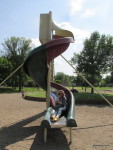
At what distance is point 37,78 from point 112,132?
13.4ft

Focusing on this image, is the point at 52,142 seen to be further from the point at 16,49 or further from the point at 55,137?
the point at 16,49

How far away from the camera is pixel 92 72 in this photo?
1120 inches

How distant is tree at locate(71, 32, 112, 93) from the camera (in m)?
28.3

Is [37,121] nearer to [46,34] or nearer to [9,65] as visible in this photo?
[46,34]

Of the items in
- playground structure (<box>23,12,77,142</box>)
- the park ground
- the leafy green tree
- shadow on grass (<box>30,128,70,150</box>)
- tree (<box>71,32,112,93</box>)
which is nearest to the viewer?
shadow on grass (<box>30,128,70,150</box>)

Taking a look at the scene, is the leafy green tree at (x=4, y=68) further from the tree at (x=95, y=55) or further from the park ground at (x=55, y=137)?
the park ground at (x=55, y=137)

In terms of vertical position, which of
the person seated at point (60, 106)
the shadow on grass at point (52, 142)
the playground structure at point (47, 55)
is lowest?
the shadow on grass at point (52, 142)

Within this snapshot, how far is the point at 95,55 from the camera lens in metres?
28.3

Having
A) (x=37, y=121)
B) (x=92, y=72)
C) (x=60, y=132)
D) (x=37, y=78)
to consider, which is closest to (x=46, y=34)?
(x=37, y=78)

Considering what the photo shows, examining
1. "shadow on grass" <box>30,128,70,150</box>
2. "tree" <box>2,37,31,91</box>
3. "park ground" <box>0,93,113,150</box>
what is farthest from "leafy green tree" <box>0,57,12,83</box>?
"shadow on grass" <box>30,128,70,150</box>

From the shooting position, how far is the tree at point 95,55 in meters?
28.3

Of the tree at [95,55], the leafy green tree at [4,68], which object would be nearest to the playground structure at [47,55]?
the tree at [95,55]

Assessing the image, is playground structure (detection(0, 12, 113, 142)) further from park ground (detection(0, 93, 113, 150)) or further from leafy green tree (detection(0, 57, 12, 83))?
leafy green tree (detection(0, 57, 12, 83))

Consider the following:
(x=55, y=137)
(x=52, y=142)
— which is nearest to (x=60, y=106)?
(x=55, y=137)
